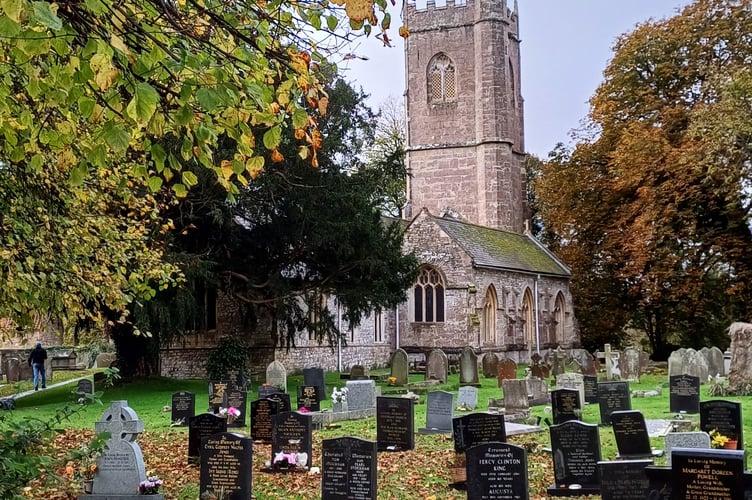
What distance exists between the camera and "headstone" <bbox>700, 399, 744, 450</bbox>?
9.66m

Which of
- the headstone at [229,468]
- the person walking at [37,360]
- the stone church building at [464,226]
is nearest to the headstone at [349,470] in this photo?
the headstone at [229,468]

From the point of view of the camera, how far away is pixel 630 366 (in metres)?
22.4

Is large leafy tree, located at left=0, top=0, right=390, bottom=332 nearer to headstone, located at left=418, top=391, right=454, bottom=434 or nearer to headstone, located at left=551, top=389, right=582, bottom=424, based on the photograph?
headstone, located at left=418, top=391, right=454, bottom=434

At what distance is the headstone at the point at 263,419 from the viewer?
38.2ft

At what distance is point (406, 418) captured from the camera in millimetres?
10984

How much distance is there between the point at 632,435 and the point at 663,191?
21.6m

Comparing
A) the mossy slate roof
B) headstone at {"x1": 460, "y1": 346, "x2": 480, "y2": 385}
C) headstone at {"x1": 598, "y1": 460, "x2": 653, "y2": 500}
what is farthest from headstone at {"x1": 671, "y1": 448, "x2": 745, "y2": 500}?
the mossy slate roof

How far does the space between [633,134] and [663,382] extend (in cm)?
1177

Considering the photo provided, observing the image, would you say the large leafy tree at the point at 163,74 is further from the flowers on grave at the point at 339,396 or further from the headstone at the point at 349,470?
the flowers on grave at the point at 339,396

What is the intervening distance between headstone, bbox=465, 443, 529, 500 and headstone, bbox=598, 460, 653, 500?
69 cm

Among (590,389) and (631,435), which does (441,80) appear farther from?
(631,435)

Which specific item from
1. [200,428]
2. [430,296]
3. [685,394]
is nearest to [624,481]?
[200,428]

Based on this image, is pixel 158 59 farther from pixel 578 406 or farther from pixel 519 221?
pixel 519 221

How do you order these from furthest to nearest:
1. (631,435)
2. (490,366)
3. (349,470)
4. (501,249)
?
(501,249)
(490,366)
(631,435)
(349,470)
